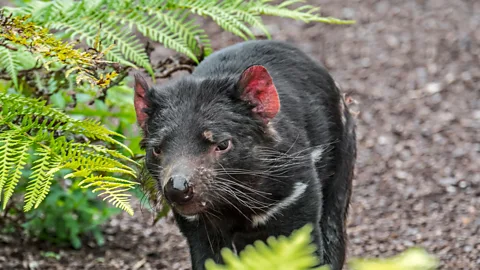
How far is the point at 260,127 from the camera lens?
10.4 ft

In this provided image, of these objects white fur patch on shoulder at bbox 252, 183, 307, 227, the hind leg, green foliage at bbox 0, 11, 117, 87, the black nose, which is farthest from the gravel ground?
green foliage at bbox 0, 11, 117, 87

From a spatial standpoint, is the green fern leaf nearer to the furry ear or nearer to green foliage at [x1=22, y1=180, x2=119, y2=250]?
the furry ear

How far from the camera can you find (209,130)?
3.00 metres

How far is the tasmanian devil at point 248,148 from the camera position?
2968mm

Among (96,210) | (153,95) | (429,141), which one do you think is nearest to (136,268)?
(96,210)

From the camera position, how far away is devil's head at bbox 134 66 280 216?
2.90 m

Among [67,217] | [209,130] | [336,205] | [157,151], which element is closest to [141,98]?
[157,151]

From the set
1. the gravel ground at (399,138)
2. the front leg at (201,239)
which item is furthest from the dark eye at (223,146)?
the gravel ground at (399,138)

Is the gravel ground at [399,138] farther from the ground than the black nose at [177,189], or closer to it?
closer to it

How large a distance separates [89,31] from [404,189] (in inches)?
102

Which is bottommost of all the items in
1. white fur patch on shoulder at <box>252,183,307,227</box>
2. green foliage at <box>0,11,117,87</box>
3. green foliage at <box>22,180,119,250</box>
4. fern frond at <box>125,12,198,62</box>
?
green foliage at <box>22,180,119,250</box>

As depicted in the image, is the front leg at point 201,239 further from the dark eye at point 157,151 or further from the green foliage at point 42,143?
the green foliage at point 42,143

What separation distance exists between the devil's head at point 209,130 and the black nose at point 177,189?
3cm

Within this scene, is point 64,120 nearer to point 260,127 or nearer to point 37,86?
point 260,127
